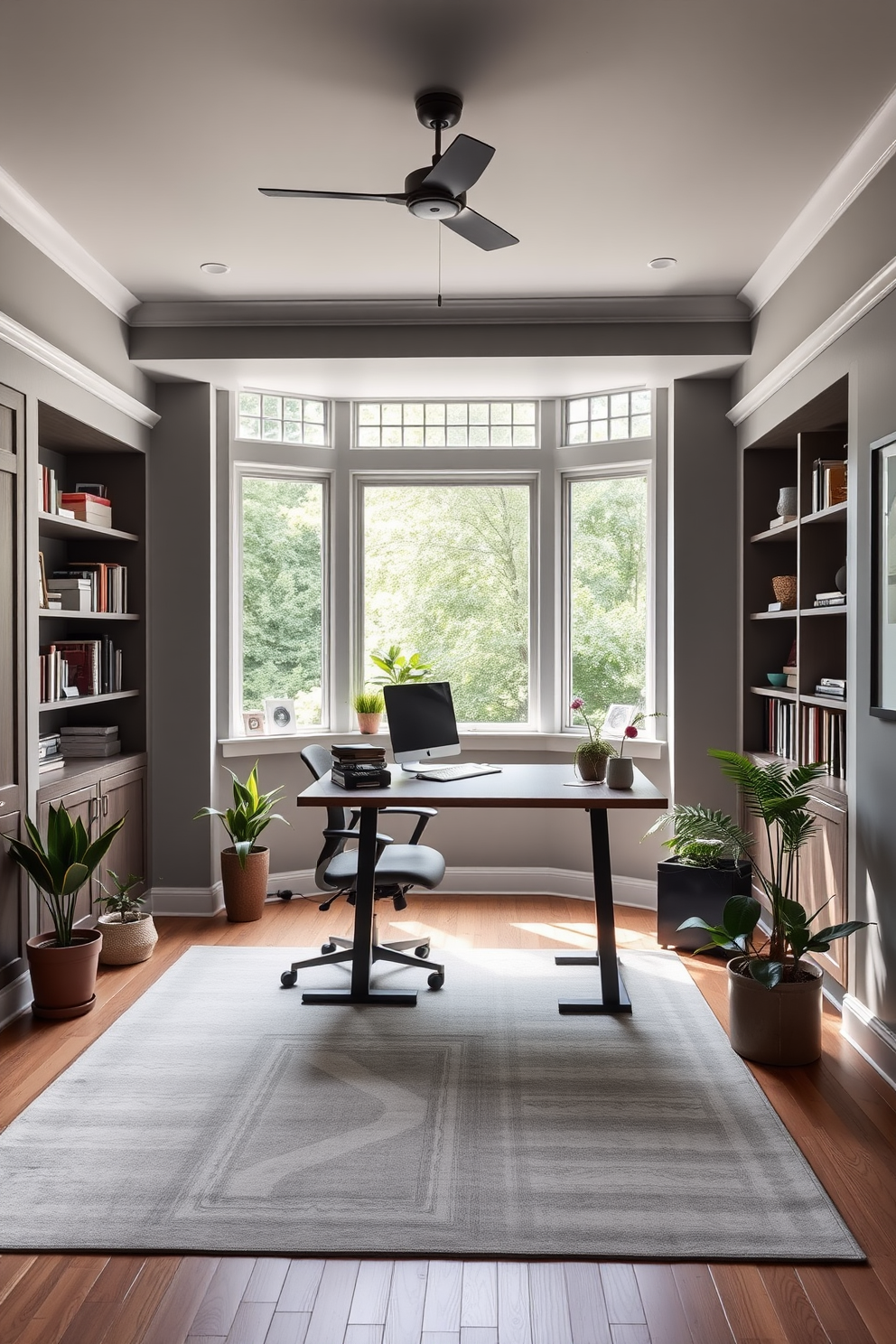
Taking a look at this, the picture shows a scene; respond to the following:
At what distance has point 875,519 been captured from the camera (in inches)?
125

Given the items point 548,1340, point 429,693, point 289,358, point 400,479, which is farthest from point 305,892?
point 548,1340

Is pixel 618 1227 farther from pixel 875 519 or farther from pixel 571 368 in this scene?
pixel 571 368

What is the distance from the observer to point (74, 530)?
178 inches

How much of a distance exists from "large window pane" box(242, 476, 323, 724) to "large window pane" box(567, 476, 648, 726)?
1.50 m

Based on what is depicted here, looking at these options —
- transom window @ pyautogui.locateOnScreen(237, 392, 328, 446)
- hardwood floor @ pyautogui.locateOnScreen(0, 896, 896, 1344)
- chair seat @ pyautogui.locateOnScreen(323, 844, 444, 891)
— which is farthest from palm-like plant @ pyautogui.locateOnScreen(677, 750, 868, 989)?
transom window @ pyautogui.locateOnScreen(237, 392, 328, 446)

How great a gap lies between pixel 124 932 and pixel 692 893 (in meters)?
2.55

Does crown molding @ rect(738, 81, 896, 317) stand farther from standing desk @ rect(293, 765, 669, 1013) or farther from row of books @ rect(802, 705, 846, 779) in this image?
standing desk @ rect(293, 765, 669, 1013)

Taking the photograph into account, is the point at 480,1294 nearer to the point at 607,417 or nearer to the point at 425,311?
the point at 425,311

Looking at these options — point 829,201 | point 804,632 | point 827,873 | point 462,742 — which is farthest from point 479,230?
point 462,742

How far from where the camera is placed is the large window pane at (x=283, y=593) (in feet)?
18.0

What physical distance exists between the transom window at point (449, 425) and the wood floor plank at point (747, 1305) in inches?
174

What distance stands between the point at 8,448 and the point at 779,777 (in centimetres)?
312

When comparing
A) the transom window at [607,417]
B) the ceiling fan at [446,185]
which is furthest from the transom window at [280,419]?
the ceiling fan at [446,185]

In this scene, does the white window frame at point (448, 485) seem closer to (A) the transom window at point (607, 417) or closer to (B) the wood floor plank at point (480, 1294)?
(A) the transom window at point (607, 417)
